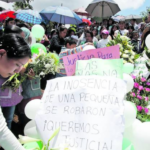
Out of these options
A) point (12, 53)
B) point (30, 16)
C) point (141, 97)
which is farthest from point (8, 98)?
point (30, 16)

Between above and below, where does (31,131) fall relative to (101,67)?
below

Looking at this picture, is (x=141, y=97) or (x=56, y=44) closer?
(x=141, y=97)

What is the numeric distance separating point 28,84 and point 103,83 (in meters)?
1.71

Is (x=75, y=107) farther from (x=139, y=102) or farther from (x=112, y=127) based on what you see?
(x=139, y=102)

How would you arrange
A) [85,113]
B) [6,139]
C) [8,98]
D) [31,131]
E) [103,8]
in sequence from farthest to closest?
[103,8] < [8,98] < [31,131] < [85,113] < [6,139]

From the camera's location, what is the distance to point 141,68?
2.40 m

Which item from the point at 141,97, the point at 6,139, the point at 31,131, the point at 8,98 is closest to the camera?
the point at 6,139

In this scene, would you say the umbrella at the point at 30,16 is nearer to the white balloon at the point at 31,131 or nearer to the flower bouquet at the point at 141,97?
the flower bouquet at the point at 141,97

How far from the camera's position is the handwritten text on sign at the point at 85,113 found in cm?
108

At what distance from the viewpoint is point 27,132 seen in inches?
61.1

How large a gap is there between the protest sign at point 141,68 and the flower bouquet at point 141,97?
0.13m

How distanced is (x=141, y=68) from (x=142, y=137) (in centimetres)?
132


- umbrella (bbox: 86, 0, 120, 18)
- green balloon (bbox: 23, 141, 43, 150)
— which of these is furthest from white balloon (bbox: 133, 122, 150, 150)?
umbrella (bbox: 86, 0, 120, 18)

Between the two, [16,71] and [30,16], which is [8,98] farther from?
[30,16]
